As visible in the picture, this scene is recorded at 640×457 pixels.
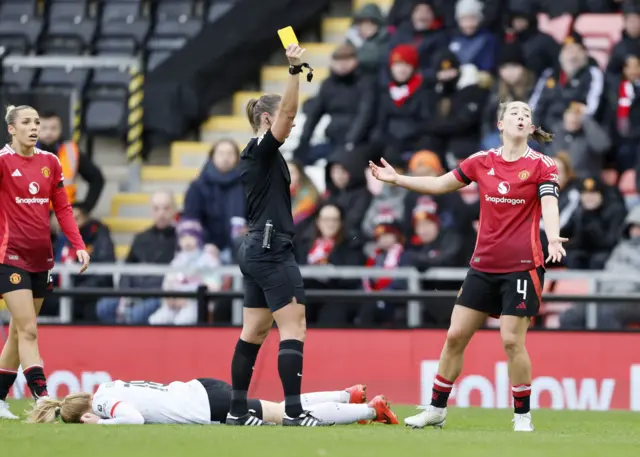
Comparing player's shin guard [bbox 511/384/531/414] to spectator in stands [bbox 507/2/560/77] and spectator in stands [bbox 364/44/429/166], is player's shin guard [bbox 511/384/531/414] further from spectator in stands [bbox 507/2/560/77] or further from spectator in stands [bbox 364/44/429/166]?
spectator in stands [bbox 507/2/560/77]

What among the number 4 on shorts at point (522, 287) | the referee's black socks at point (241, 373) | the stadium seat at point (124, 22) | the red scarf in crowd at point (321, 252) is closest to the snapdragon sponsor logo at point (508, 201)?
the number 4 on shorts at point (522, 287)

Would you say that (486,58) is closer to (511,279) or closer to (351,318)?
(351,318)

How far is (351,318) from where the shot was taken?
1502 cm

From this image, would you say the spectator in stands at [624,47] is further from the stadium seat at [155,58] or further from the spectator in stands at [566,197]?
the stadium seat at [155,58]

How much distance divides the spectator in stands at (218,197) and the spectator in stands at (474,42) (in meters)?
2.90

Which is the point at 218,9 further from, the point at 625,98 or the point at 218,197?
the point at 625,98

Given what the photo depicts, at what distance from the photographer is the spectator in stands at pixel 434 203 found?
15633 millimetres

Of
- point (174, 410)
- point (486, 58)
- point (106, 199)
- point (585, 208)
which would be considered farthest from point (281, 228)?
point (106, 199)

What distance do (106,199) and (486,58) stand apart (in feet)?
16.5

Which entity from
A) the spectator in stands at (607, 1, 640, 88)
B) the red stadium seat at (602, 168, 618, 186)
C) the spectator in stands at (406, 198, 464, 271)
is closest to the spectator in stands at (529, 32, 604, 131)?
the spectator in stands at (607, 1, 640, 88)

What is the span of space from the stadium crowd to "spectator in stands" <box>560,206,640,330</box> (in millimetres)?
13

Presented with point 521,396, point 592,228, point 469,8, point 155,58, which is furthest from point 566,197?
point 155,58

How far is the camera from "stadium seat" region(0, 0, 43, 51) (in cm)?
2125

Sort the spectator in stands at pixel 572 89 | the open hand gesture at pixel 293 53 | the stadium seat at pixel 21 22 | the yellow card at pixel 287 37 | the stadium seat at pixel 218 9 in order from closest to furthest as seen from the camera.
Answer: the open hand gesture at pixel 293 53 → the yellow card at pixel 287 37 → the spectator in stands at pixel 572 89 → the stadium seat at pixel 218 9 → the stadium seat at pixel 21 22
